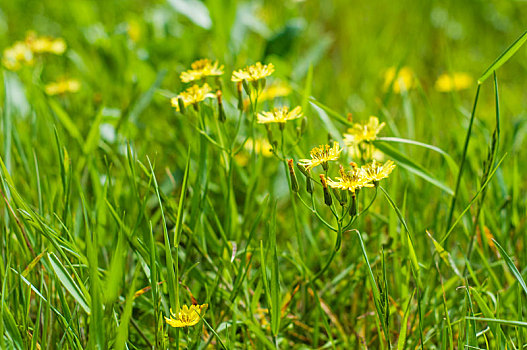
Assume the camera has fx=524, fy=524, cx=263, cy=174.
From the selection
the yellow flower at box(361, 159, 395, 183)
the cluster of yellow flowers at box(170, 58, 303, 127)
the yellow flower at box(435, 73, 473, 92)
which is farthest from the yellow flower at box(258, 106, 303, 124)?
the yellow flower at box(435, 73, 473, 92)

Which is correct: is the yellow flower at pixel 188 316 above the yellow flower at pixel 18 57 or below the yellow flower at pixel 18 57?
below

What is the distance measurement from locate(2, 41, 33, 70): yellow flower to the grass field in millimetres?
19

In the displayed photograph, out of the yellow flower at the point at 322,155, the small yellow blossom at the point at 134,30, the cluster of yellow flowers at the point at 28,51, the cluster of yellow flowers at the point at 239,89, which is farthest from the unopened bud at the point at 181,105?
the small yellow blossom at the point at 134,30

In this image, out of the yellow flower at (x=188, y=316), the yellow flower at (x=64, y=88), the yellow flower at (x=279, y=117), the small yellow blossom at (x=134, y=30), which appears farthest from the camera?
the small yellow blossom at (x=134, y=30)

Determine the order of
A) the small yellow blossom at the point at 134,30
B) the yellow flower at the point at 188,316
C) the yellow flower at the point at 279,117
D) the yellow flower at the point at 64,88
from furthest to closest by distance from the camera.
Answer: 1. the small yellow blossom at the point at 134,30
2. the yellow flower at the point at 64,88
3. the yellow flower at the point at 279,117
4. the yellow flower at the point at 188,316

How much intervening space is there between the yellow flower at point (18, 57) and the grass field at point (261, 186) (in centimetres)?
2

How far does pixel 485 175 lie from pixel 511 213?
0.74ft

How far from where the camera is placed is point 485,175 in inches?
49.7

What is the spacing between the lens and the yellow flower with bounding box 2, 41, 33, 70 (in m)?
2.15

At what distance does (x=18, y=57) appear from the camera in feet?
6.95

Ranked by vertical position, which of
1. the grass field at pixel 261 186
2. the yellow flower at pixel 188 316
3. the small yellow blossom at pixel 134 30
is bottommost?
the yellow flower at pixel 188 316

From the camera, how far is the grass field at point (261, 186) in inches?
42.3

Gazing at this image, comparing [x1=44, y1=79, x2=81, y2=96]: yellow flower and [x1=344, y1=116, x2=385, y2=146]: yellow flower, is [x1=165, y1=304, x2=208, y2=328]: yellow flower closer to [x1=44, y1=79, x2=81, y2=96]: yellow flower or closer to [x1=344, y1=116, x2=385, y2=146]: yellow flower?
[x1=344, y1=116, x2=385, y2=146]: yellow flower

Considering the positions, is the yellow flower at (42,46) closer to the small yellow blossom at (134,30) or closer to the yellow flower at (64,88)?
the yellow flower at (64,88)
